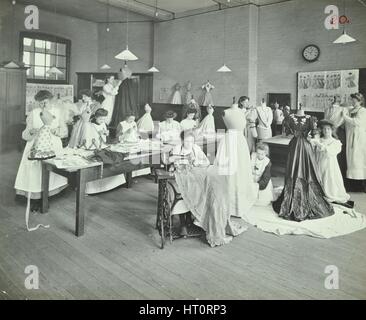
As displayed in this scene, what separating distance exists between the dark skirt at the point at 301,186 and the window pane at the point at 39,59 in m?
8.32

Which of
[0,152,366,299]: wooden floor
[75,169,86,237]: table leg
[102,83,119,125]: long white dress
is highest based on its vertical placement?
[102,83,119,125]: long white dress

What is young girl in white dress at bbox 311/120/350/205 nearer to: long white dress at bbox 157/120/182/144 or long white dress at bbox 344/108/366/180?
long white dress at bbox 344/108/366/180

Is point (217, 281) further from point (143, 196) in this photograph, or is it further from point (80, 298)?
point (143, 196)

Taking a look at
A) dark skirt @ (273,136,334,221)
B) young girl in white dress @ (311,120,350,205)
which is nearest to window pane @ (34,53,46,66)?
young girl in white dress @ (311,120,350,205)

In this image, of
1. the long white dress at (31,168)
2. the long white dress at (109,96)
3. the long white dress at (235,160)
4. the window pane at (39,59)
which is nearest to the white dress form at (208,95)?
the long white dress at (109,96)

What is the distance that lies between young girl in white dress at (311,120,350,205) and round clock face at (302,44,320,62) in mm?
3211

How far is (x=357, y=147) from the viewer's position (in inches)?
213

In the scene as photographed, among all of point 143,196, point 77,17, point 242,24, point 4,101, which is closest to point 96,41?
point 77,17

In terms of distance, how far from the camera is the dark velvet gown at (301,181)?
4.16 m

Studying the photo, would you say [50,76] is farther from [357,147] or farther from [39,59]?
[357,147]

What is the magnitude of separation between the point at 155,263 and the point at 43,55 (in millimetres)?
8935

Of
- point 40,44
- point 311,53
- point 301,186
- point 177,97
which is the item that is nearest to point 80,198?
point 301,186

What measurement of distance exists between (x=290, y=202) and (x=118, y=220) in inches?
83.3

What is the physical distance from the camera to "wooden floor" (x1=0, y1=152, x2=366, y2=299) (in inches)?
101
